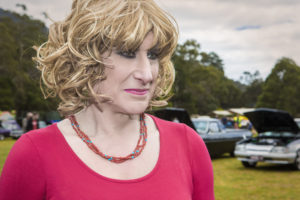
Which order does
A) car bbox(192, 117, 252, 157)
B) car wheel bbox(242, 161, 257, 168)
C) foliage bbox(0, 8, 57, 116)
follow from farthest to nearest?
foliage bbox(0, 8, 57, 116) < car bbox(192, 117, 252, 157) < car wheel bbox(242, 161, 257, 168)

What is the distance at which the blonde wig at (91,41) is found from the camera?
134 centimetres

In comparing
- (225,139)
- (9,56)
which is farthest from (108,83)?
(9,56)

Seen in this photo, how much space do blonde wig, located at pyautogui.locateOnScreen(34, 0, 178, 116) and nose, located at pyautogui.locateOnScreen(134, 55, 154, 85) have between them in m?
0.07

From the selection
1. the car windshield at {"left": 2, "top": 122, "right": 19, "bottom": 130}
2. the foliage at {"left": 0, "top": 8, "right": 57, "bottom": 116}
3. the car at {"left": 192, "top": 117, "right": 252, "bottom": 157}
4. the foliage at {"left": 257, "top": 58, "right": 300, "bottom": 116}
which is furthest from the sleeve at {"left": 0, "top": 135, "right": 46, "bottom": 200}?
the foliage at {"left": 257, "top": 58, "right": 300, "bottom": 116}

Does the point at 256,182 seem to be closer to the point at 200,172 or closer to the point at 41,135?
the point at 200,172

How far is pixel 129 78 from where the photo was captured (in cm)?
141

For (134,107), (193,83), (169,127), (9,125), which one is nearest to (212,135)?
(169,127)

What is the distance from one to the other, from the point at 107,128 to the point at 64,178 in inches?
12.2

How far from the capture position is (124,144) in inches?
61.6

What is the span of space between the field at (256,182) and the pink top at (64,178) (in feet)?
20.5

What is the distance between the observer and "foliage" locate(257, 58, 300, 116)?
51.1 metres

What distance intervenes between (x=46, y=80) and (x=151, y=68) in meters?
0.52

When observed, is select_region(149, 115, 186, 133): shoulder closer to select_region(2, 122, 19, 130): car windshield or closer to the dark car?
the dark car

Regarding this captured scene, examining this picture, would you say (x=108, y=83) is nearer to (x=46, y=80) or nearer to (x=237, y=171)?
(x=46, y=80)
